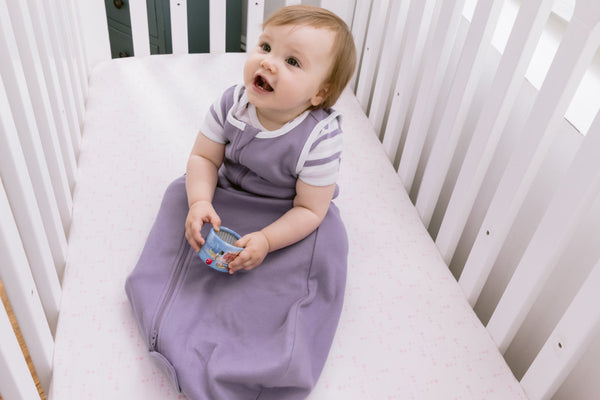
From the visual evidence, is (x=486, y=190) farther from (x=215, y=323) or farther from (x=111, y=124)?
(x=111, y=124)

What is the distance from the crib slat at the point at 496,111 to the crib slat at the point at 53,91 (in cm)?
61

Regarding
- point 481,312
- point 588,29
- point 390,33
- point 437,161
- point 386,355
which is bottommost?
point 481,312

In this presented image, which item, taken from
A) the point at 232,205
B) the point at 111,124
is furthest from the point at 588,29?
the point at 111,124

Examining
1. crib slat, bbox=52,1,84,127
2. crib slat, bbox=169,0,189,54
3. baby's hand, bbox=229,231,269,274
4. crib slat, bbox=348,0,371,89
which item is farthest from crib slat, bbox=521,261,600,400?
crib slat, bbox=169,0,189,54

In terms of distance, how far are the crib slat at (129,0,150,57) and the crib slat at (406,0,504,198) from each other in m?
0.64

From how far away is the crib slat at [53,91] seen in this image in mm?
841

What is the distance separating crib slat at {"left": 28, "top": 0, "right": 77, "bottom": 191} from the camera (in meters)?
0.84

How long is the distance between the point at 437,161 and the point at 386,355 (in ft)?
1.18

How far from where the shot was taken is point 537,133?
0.71 meters

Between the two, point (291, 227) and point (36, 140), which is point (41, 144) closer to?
point (36, 140)

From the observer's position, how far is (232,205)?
0.87 metres

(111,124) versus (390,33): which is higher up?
(390,33)

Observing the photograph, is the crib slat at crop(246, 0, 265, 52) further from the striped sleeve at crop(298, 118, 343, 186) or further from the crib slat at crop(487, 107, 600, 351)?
the crib slat at crop(487, 107, 600, 351)

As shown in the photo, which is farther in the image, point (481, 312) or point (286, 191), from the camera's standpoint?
point (481, 312)
